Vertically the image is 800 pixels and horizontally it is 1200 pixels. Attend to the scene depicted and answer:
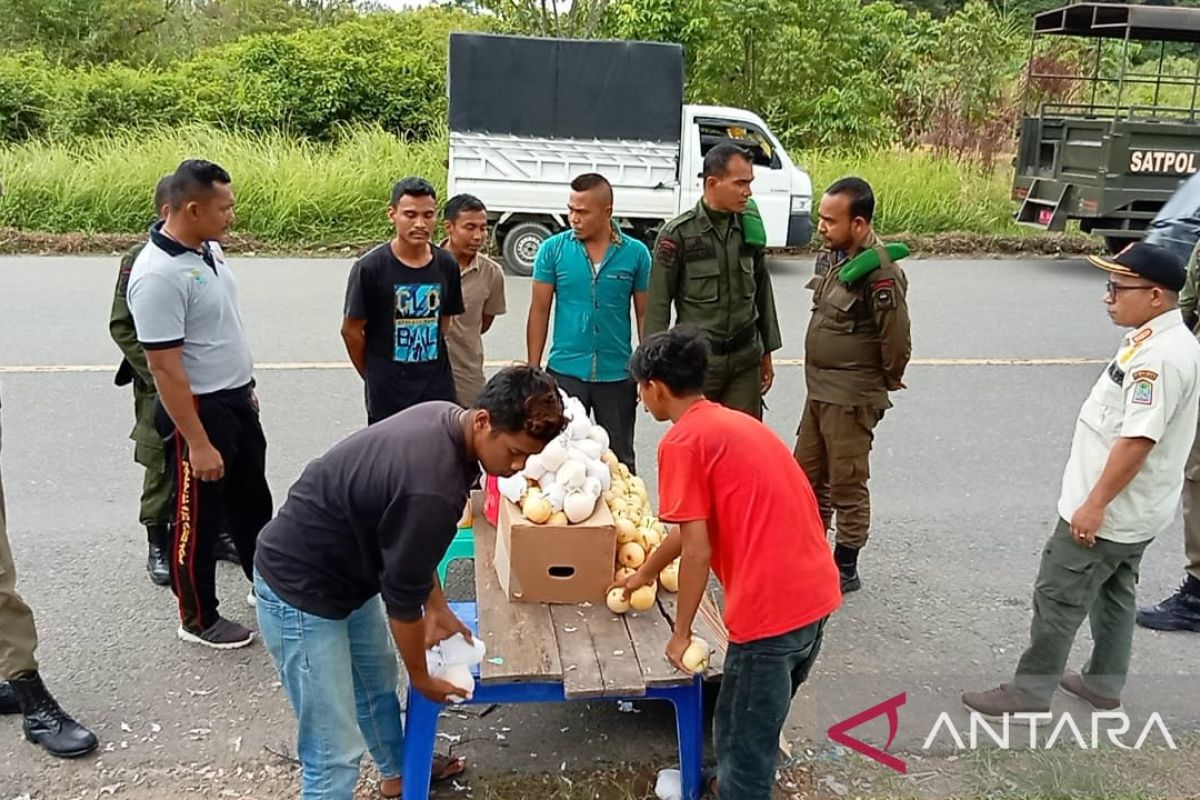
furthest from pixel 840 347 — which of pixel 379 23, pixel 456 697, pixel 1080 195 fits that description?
pixel 379 23

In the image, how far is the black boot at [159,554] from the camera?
4363 millimetres

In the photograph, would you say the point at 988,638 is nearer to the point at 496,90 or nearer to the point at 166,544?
the point at 166,544

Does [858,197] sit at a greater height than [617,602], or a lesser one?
greater

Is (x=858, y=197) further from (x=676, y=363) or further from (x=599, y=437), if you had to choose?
(x=676, y=363)

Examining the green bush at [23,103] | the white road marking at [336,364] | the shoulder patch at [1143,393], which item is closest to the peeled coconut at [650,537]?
the shoulder patch at [1143,393]

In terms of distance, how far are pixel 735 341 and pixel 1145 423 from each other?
1.85 m

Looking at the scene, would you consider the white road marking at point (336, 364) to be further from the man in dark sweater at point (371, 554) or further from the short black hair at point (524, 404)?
the short black hair at point (524, 404)

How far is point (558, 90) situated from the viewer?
454 inches

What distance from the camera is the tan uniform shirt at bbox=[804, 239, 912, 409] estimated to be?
13.5 feet

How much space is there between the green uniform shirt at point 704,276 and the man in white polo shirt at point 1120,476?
1592 mm

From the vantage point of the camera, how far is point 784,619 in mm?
2707

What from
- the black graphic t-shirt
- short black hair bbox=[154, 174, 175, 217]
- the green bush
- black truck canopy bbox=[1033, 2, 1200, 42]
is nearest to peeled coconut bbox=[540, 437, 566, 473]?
the black graphic t-shirt

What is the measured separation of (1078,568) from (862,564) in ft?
4.89

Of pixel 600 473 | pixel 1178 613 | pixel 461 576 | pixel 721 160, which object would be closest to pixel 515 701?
pixel 600 473
